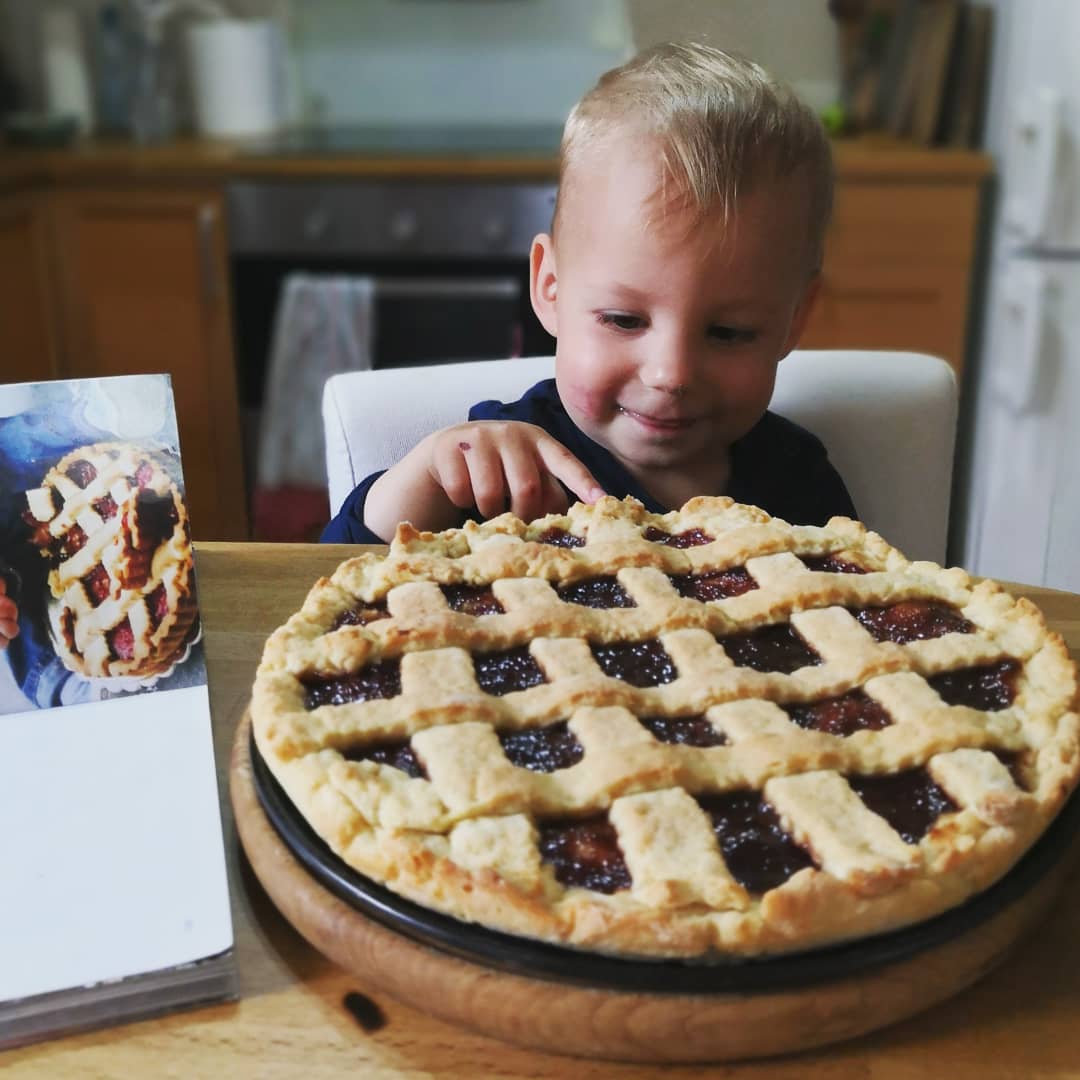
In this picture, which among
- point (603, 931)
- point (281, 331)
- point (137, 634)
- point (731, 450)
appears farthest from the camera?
point (281, 331)

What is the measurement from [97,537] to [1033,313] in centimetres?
185

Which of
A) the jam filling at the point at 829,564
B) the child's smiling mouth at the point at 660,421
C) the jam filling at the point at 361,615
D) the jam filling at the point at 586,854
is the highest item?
the child's smiling mouth at the point at 660,421

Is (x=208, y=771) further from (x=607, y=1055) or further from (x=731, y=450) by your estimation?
(x=731, y=450)

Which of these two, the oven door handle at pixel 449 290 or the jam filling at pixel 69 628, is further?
the oven door handle at pixel 449 290

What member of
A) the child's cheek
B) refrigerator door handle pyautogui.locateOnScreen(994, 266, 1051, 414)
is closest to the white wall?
refrigerator door handle pyautogui.locateOnScreen(994, 266, 1051, 414)

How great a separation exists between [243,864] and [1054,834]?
37 centimetres

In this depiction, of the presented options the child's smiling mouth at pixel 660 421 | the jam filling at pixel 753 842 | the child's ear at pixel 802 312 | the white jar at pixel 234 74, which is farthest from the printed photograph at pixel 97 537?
the white jar at pixel 234 74

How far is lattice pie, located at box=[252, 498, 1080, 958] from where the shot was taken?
1.54 feet

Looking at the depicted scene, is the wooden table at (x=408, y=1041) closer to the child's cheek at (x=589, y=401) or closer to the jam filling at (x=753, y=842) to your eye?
the jam filling at (x=753, y=842)

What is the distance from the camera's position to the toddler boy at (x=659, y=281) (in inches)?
36.2

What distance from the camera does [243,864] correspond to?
56 centimetres

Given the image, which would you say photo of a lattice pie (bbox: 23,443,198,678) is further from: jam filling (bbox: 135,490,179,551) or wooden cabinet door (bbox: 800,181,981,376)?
wooden cabinet door (bbox: 800,181,981,376)

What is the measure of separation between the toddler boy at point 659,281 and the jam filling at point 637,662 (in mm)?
259

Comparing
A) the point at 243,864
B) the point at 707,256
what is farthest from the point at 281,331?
the point at 243,864
